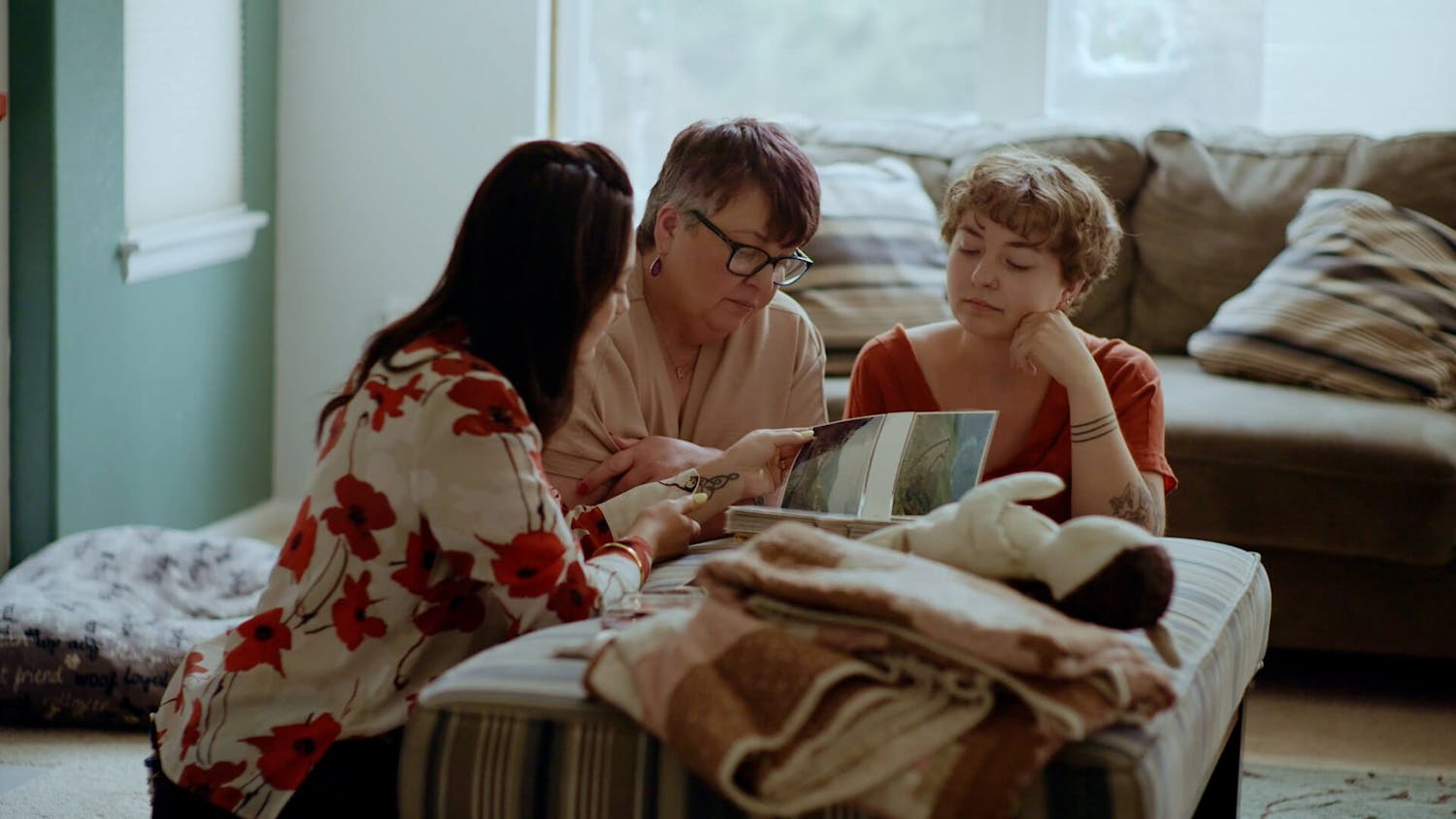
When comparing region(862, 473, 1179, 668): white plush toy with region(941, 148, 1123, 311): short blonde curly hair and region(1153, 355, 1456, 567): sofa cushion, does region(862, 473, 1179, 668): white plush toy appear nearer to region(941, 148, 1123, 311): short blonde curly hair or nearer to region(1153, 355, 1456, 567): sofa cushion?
region(941, 148, 1123, 311): short blonde curly hair

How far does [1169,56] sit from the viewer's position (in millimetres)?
3793

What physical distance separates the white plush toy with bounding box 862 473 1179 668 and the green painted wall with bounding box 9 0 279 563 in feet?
6.62

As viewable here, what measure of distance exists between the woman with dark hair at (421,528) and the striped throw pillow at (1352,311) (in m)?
2.01

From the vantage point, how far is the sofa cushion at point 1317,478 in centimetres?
264

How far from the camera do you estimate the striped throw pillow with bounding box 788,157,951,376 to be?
10.2 feet

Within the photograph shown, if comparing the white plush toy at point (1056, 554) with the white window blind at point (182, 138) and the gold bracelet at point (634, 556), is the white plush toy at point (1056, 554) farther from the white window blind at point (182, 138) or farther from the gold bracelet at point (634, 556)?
the white window blind at point (182, 138)

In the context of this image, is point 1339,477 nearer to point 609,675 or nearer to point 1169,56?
point 1169,56

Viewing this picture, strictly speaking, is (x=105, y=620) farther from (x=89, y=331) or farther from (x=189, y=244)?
(x=189, y=244)

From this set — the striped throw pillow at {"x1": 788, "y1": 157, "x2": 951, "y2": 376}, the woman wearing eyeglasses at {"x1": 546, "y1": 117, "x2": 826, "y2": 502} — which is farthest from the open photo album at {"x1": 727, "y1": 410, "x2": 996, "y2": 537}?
the striped throw pillow at {"x1": 788, "y1": 157, "x2": 951, "y2": 376}

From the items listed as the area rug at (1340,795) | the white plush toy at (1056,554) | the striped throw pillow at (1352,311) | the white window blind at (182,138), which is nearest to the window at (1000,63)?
the striped throw pillow at (1352,311)

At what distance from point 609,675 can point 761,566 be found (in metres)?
0.14

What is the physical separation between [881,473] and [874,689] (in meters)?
0.54

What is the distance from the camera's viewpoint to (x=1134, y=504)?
1.77 meters

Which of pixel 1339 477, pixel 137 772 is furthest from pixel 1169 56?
pixel 137 772
